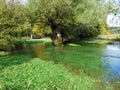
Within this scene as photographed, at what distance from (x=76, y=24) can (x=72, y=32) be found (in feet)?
8.51

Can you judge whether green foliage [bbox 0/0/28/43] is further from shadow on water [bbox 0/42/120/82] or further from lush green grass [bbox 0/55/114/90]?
lush green grass [bbox 0/55/114/90]

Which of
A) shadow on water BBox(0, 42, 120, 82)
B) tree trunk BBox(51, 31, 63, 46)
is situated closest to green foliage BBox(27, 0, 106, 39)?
tree trunk BBox(51, 31, 63, 46)

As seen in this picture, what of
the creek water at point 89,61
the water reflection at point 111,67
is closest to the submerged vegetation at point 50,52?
the creek water at point 89,61

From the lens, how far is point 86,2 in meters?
41.6

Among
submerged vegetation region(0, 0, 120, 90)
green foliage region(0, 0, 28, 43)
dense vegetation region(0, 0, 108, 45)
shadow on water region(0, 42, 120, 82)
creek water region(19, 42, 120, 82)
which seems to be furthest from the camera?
dense vegetation region(0, 0, 108, 45)

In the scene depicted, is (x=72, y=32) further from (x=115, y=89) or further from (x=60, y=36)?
(x=115, y=89)

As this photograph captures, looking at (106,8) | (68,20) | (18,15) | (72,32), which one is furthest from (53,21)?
(106,8)

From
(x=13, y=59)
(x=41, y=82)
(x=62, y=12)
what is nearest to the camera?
(x=41, y=82)

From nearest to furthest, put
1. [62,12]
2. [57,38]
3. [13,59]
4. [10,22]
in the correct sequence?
[13,59] < [10,22] < [62,12] < [57,38]

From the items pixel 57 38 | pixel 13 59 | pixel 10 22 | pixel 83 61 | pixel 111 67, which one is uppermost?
pixel 10 22

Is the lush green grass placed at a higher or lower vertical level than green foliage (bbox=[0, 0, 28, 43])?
lower

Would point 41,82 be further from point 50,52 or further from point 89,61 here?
point 50,52

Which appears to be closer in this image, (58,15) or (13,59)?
(13,59)

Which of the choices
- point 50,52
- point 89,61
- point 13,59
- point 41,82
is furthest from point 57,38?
point 41,82
